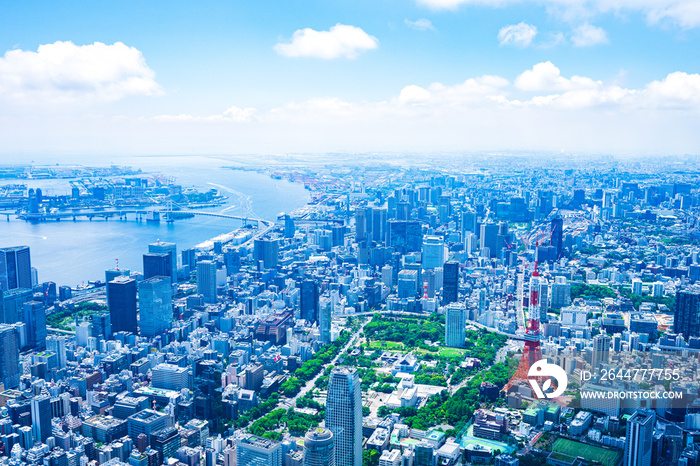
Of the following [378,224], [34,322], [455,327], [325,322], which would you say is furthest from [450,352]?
[378,224]

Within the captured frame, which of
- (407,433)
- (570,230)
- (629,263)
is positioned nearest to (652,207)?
(570,230)

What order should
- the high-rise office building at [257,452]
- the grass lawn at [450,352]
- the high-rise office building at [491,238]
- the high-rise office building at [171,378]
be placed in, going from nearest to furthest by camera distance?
the high-rise office building at [257,452] < the high-rise office building at [171,378] < the grass lawn at [450,352] < the high-rise office building at [491,238]

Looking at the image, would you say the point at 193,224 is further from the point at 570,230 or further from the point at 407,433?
the point at 407,433

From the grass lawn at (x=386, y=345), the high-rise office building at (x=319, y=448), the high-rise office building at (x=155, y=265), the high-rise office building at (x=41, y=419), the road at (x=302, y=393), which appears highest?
the high-rise office building at (x=155, y=265)

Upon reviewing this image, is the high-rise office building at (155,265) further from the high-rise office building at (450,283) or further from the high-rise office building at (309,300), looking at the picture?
the high-rise office building at (450,283)

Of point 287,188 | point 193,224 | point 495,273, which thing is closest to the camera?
point 495,273

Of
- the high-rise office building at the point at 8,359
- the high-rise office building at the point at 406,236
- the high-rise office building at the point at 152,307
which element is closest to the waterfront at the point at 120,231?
the high-rise office building at the point at 152,307
